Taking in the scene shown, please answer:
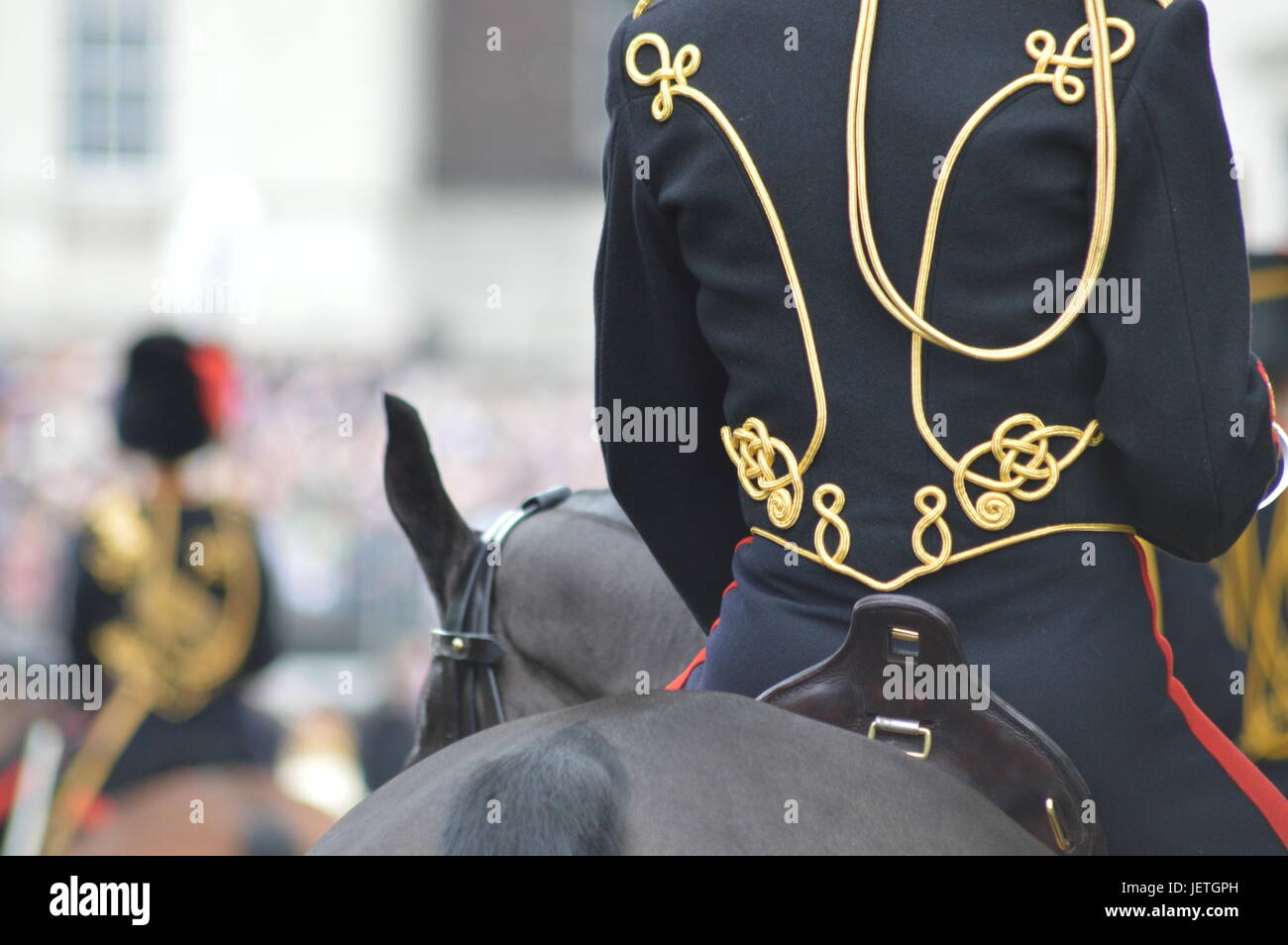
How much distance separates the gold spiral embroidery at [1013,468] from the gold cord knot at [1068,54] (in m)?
0.31

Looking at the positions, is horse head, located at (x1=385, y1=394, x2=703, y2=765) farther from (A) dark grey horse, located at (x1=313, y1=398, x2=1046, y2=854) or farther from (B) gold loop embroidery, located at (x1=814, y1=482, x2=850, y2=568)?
(A) dark grey horse, located at (x1=313, y1=398, x2=1046, y2=854)

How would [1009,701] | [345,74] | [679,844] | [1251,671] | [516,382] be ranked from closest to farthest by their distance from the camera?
[679,844]
[1009,701]
[1251,671]
[516,382]
[345,74]

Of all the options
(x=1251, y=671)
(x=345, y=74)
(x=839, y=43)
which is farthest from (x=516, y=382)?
(x=839, y=43)

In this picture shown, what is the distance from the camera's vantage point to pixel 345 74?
1714 cm

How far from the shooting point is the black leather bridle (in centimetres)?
222

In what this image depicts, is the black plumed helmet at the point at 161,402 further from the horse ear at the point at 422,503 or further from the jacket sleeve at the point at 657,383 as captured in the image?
the jacket sleeve at the point at 657,383

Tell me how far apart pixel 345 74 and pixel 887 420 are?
53.3 feet

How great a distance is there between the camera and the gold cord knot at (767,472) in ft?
5.73

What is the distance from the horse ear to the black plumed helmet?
2968 millimetres

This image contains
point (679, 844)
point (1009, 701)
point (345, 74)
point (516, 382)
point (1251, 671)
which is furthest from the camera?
point (345, 74)
